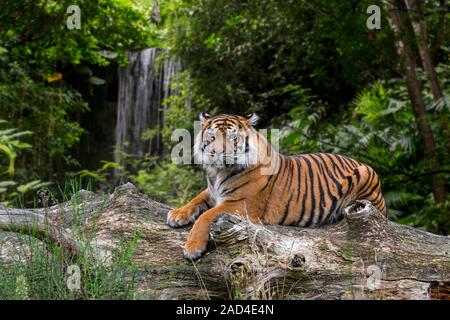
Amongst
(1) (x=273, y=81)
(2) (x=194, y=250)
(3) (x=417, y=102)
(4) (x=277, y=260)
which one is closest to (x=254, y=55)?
(1) (x=273, y=81)

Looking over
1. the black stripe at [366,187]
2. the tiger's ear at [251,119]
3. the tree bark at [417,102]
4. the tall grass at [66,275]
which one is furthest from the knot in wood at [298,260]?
the tree bark at [417,102]

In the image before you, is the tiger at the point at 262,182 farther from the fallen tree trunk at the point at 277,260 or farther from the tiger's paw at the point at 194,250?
the fallen tree trunk at the point at 277,260

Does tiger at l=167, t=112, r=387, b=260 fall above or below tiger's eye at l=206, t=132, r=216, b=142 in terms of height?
below

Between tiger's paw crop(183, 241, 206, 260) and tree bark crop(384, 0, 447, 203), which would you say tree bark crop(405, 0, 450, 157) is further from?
tiger's paw crop(183, 241, 206, 260)

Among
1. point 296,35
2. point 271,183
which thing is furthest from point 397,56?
point 271,183

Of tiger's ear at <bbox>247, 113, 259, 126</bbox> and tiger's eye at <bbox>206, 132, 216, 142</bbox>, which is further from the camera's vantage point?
tiger's ear at <bbox>247, 113, 259, 126</bbox>

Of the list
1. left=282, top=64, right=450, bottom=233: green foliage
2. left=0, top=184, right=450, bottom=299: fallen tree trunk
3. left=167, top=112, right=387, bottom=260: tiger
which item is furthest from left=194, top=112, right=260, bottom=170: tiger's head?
left=282, top=64, right=450, bottom=233: green foliage

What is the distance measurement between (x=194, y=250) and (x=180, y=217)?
2.00ft

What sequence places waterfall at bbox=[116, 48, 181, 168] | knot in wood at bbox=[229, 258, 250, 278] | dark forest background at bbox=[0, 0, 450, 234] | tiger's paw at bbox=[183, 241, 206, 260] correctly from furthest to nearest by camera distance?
1. waterfall at bbox=[116, 48, 181, 168]
2. dark forest background at bbox=[0, 0, 450, 234]
3. tiger's paw at bbox=[183, 241, 206, 260]
4. knot in wood at bbox=[229, 258, 250, 278]

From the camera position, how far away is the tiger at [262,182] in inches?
182

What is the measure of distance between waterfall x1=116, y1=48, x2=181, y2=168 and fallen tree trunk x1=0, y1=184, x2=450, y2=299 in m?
12.8

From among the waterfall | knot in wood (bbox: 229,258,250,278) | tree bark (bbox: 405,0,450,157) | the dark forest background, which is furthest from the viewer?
the waterfall

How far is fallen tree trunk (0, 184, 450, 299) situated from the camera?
365cm

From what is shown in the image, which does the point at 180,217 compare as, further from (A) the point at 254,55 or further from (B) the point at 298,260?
(A) the point at 254,55
